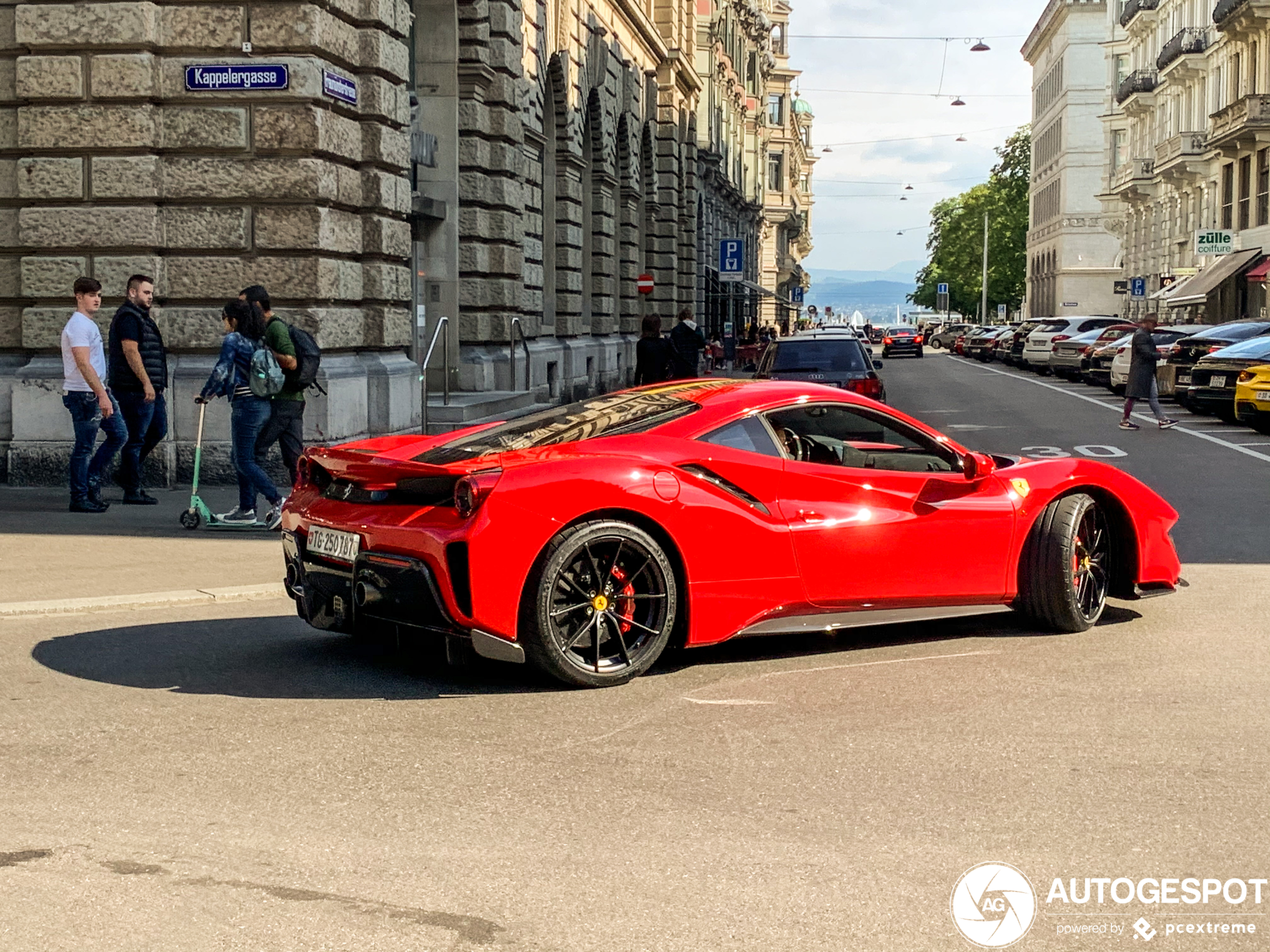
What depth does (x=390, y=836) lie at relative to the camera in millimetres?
4684

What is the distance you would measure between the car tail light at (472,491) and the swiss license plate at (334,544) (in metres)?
0.52

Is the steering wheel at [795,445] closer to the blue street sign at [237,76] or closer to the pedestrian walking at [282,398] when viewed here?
the pedestrian walking at [282,398]

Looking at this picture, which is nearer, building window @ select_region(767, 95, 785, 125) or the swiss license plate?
the swiss license plate

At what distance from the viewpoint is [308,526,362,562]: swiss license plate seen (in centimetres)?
675

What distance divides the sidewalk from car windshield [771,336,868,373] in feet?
29.5

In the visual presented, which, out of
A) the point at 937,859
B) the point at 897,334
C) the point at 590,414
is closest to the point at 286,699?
the point at 590,414

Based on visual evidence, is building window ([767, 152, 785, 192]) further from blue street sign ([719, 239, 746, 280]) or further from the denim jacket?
the denim jacket

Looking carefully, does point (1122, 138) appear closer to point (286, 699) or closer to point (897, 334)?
point (897, 334)

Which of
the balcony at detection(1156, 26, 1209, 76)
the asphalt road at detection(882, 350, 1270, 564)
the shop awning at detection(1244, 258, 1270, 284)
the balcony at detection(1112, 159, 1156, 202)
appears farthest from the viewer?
the balcony at detection(1112, 159, 1156, 202)

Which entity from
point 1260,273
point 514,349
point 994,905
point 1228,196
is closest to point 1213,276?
point 1228,196

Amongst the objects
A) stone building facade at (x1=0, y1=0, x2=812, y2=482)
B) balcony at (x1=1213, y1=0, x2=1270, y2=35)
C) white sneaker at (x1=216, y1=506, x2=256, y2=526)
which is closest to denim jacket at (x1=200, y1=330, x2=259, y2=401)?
white sneaker at (x1=216, y1=506, x2=256, y2=526)

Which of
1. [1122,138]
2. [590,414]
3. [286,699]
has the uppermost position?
[1122,138]

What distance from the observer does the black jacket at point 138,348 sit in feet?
42.1

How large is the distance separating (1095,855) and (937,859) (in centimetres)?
42
